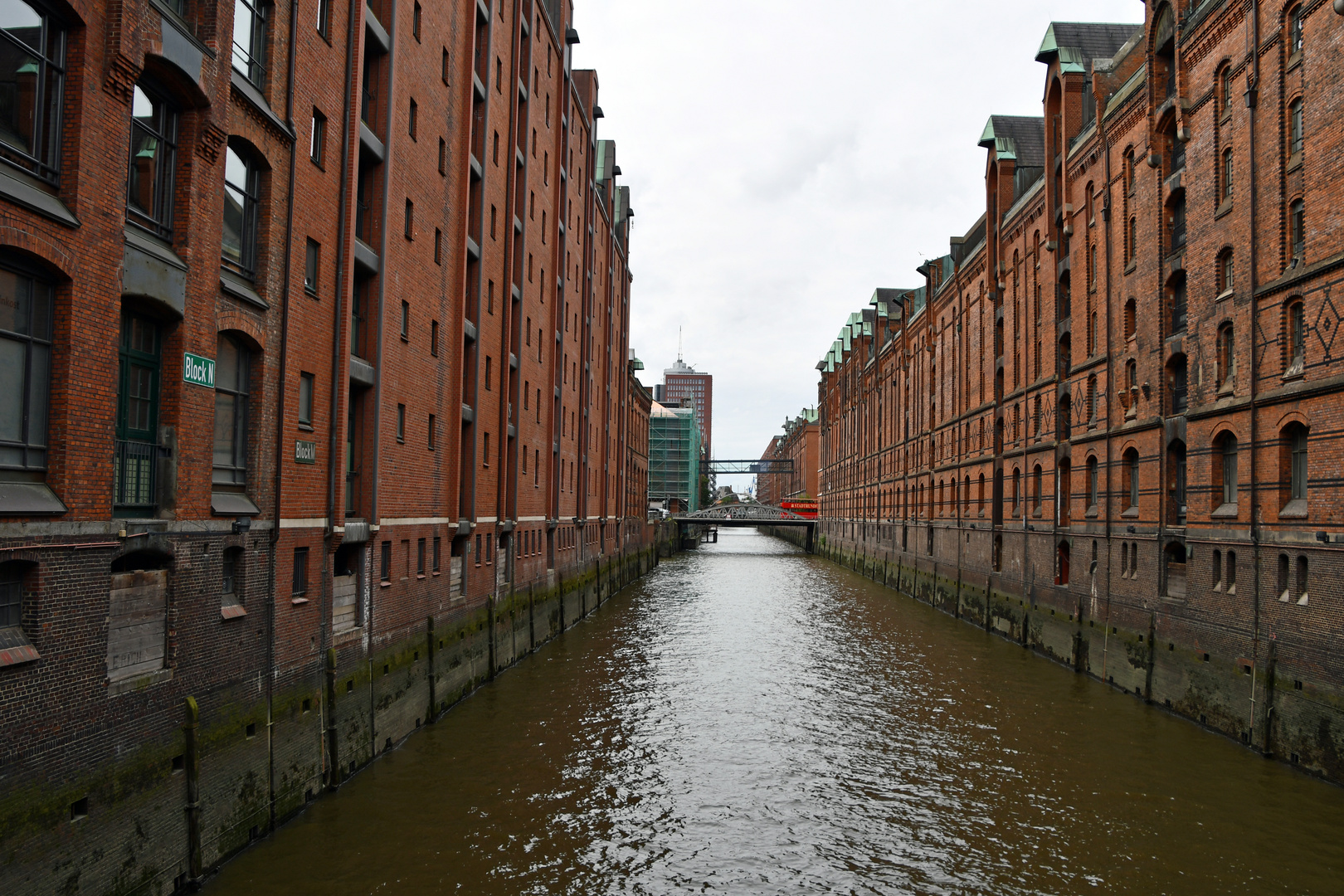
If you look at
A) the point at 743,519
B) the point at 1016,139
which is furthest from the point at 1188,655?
the point at 743,519

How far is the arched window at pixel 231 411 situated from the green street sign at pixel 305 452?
4.23ft

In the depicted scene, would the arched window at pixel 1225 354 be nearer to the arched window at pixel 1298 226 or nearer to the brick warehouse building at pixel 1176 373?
the brick warehouse building at pixel 1176 373

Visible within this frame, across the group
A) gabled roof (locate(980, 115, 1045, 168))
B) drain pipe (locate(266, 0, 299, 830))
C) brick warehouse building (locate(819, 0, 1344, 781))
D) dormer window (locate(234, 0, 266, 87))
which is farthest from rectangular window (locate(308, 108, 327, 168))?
gabled roof (locate(980, 115, 1045, 168))

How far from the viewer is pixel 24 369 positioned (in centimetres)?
829

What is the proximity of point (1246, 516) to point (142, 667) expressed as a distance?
62.7ft

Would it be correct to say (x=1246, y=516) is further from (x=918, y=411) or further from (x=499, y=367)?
(x=918, y=411)

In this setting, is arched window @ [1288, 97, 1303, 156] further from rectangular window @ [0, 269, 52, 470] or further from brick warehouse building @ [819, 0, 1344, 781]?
rectangular window @ [0, 269, 52, 470]

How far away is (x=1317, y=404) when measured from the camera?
1565 cm

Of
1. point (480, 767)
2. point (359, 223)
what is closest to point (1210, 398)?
point (480, 767)

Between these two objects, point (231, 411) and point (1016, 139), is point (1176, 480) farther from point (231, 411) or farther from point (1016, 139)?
point (1016, 139)

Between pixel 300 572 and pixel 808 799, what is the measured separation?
9.27 meters

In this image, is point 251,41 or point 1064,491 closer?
point 251,41

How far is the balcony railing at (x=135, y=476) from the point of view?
32.5 ft

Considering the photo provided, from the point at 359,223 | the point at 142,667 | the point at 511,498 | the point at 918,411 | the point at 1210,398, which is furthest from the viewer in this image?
the point at 918,411
